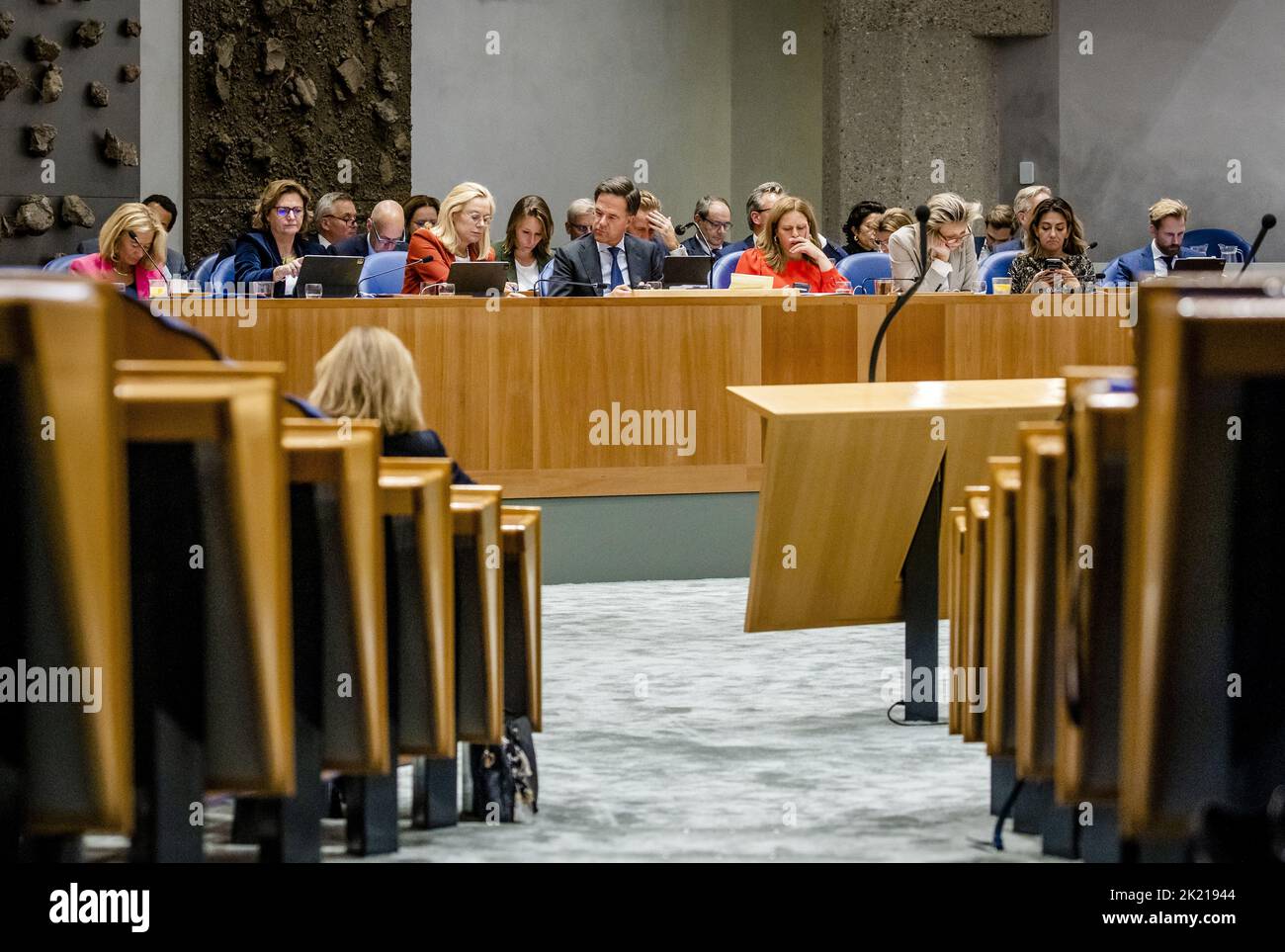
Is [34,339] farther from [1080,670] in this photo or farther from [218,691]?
[1080,670]

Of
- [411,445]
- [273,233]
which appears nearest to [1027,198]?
[273,233]

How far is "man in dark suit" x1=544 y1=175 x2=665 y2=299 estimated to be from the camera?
7.22 m

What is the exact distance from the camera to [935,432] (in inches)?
163

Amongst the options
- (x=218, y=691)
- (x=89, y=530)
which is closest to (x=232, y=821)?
(x=218, y=691)

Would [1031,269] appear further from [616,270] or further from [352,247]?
[352,247]

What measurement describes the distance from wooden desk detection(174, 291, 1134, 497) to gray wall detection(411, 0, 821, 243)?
203 inches

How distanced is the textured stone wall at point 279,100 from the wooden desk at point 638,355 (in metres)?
4.41

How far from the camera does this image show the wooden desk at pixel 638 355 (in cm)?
635

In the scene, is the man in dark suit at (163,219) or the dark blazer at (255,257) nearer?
the dark blazer at (255,257)

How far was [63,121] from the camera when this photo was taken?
975 centimetres

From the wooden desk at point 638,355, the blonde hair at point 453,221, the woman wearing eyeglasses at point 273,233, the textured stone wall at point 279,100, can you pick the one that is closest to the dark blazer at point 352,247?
the woman wearing eyeglasses at point 273,233

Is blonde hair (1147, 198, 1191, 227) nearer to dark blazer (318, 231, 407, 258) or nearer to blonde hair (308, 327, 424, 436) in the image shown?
dark blazer (318, 231, 407, 258)

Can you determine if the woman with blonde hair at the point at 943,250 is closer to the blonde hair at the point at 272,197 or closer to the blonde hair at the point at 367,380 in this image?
the blonde hair at the point at 272,197

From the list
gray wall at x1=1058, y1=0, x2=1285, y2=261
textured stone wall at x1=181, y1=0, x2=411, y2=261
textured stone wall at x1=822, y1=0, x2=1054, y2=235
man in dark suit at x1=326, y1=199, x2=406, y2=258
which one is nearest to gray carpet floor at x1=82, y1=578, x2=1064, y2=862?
man in dark suit at x1=326, y1=199, x2=406, y2=258
